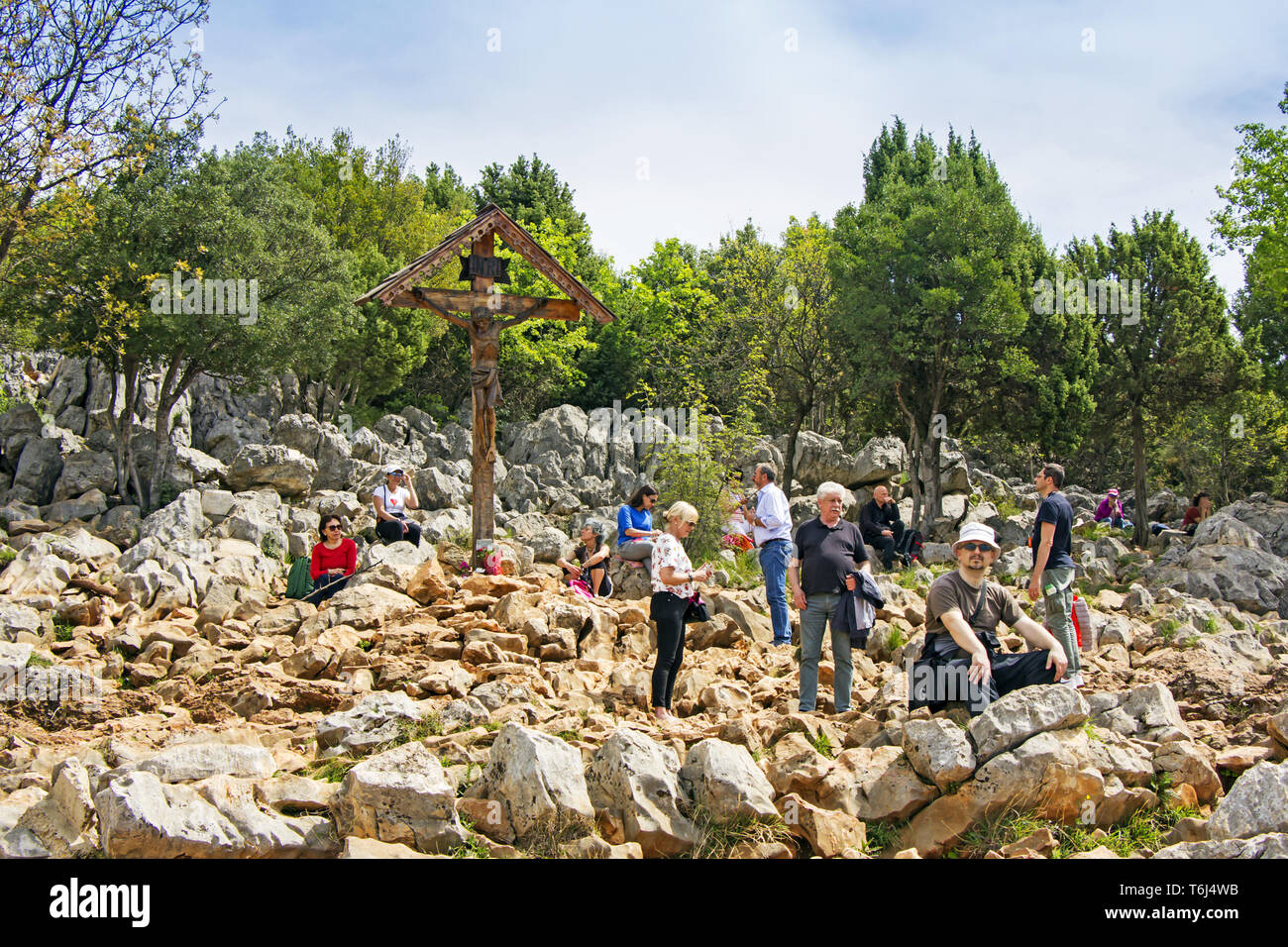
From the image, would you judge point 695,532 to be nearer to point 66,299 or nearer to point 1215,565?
point 1215,565

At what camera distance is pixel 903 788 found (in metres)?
6.26

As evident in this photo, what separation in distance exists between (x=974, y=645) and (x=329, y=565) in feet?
27.4

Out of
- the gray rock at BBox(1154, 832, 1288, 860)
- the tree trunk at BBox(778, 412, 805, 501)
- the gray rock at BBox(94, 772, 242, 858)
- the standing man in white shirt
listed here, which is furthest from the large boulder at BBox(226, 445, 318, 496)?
the gray rock at BBox(1154, 832, 1288, 860)

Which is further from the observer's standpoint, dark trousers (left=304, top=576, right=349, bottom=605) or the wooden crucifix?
the wooden crucifix

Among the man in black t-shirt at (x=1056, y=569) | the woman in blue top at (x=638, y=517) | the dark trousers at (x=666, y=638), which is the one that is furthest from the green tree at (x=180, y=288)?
the man in black t-shirt at (x=1056, y=569)

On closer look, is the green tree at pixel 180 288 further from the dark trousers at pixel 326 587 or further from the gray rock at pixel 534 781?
the gray rock at pixel 534 781

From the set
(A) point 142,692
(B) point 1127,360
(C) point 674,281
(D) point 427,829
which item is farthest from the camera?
(C) point 674,281

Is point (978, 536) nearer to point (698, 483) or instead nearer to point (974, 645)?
point (974, 645)

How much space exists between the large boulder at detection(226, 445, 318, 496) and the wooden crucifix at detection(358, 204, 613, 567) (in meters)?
9.37

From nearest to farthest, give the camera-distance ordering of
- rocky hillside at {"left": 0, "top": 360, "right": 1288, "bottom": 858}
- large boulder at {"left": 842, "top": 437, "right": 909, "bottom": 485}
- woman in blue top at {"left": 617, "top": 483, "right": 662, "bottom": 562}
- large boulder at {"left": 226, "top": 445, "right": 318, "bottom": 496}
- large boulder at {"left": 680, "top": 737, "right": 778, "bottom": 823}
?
rocky hillside at {"left": 0, "top": 360, "right": 1288, "bottom": 858}
large boulder at {"left": 680, "top": 737, "right": 778, "bottom": 823}
woman in blue top at {"left": 617, "top": 483, "right": 662, "bottom": 562}
large boulder at {"left": 226, "top": 445, "right": 318, "bottom": 496}
large boulder at {"left": 842, "top": 437, "right": 909, "bottom": 485}

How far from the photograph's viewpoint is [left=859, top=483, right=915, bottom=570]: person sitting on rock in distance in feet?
56.4

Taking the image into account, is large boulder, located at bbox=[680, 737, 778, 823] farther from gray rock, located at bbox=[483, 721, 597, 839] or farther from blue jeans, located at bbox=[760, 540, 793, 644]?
blue jeans, located at bbox=[760, 540, 793, 644]
